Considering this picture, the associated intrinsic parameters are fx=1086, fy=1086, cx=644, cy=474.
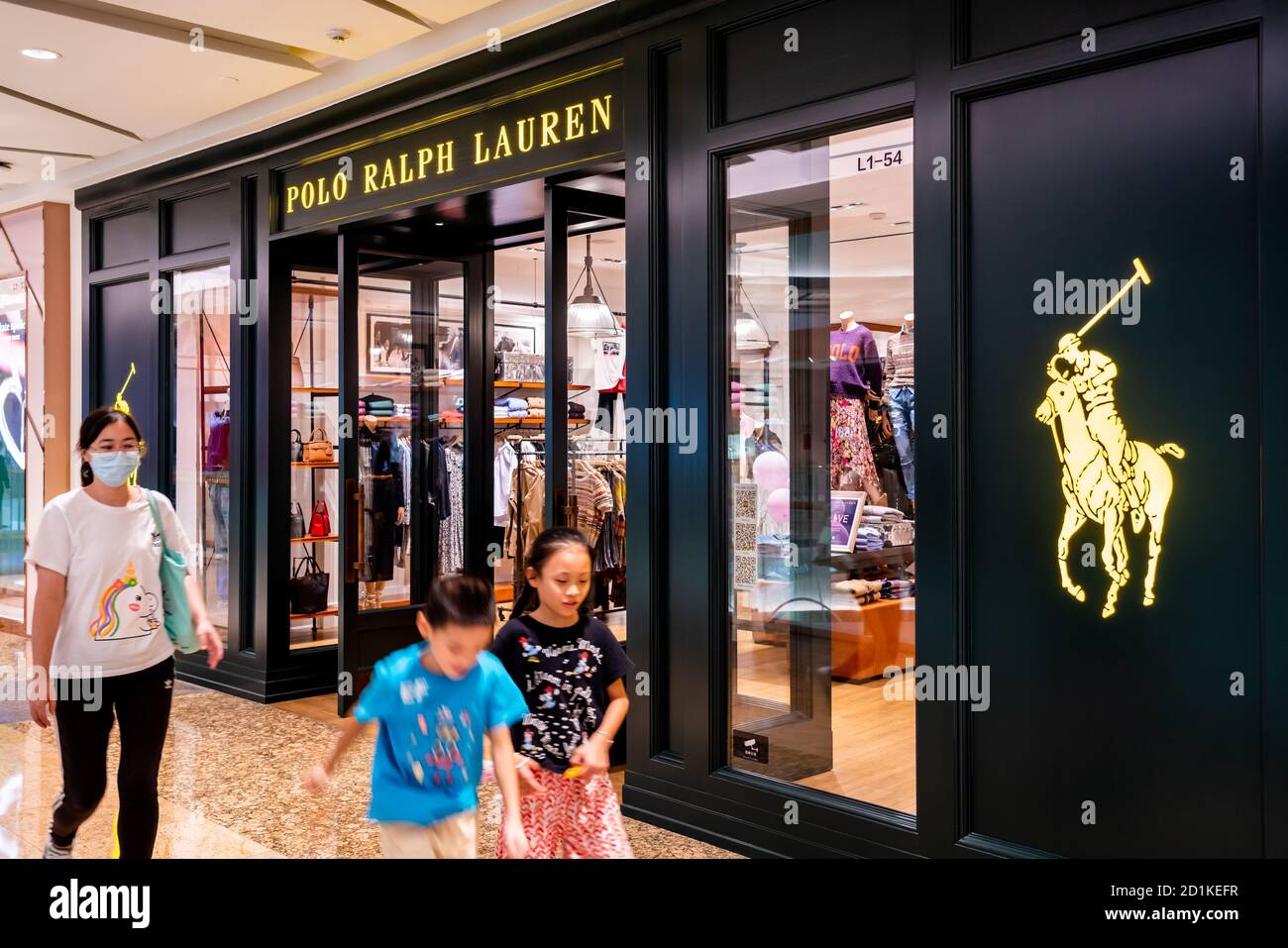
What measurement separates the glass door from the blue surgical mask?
2.69 m

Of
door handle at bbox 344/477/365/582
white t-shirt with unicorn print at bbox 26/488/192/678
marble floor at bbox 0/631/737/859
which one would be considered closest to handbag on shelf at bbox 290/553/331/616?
marble floor at bbox 0/631/737/859

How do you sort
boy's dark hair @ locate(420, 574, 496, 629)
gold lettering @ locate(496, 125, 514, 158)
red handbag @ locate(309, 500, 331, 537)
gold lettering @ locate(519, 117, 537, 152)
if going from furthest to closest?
red handbag @ locate(309, 500, 331, 537) < gold lettering @ locate(496, 125, 514, 158) < gold lettering @ locate(519, 117, 537, 152) < boy's dark hair @ locate(420, 574, 496, 629)

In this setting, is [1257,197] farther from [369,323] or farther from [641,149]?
[369,323]

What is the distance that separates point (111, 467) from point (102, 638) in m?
0.48

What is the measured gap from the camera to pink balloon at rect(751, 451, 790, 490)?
406 cm

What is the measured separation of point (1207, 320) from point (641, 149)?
85.4 inches

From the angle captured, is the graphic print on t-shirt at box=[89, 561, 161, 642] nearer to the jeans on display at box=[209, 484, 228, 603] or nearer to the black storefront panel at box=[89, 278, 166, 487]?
the jeans on display at box=[209, 484, 228, 603]

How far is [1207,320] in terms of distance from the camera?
9.21ft

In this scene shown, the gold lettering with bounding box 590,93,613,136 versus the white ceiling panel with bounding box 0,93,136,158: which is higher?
the white ceiling panel with bounding box 0,93,136,158

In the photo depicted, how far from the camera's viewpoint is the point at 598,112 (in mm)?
4379
